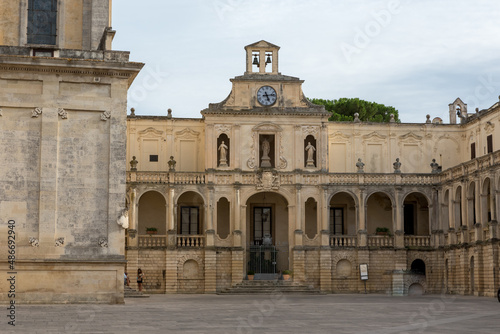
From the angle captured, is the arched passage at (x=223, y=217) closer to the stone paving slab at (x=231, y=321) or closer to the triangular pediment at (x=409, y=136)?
the triangular pediment at (x=409, y=136)

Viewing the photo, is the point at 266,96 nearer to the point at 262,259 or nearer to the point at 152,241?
the point at 262,259

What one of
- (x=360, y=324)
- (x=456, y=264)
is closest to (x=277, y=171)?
(x=456, y=264)

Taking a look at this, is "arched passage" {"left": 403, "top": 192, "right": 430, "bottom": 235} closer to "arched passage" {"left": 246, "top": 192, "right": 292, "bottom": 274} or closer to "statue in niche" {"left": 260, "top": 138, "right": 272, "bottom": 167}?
"arched passage" {"left": 246, "top": 192, "right": 292, "bottom": 274}

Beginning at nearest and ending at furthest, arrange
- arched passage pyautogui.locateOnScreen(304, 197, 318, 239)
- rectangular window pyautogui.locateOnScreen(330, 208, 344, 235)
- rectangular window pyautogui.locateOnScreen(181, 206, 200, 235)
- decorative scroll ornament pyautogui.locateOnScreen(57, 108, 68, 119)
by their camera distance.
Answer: decorative scroll ornament pyautogui.locateOnScreen(57, 108, 68, 119) → rectangular window pyautogui.locateOnScreen(181, 206, 200, 235) → arched passage pyautogui.locateOnScreen(304, 197, 318, 239) → rectangular window pyautogui.locateOnScreen(330, 208, 344, 235)

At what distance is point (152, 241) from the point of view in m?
56.2

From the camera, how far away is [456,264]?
54.9m

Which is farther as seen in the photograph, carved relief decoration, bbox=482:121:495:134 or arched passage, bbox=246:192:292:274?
arched passage, bbox=246:192:292:274

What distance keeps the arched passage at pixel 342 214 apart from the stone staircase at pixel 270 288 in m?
7.11

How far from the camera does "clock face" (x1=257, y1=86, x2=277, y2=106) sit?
192 feet

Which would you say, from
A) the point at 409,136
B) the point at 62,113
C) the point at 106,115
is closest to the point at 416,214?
the point at 409,136

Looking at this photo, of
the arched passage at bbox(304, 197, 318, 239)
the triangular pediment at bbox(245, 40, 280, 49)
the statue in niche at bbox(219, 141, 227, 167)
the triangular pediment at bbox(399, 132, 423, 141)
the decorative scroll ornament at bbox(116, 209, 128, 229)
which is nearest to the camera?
the decorative scroll ornament at bbox(116, 209, 128, 229)

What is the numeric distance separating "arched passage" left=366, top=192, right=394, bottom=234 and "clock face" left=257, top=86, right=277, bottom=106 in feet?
34.0

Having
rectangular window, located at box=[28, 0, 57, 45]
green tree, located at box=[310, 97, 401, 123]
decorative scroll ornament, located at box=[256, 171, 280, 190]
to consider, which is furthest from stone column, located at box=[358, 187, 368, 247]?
rectangular window, located at box=[28, 0, 57, 45]

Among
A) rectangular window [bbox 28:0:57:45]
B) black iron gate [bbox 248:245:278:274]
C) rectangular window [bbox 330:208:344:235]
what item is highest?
rectangular window [bbox 28:0:57:45]
